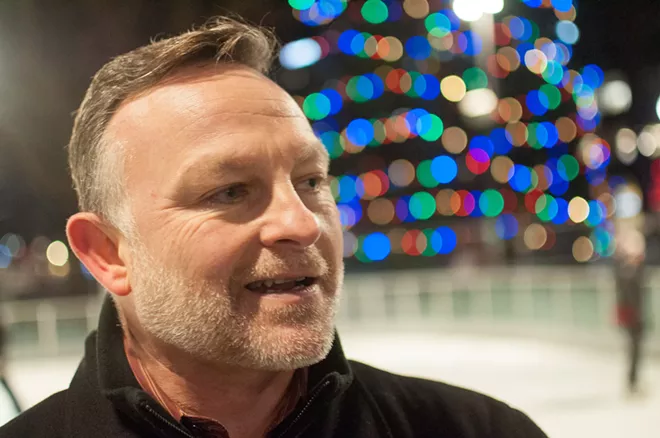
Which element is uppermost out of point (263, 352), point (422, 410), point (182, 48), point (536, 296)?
point (182, 48)

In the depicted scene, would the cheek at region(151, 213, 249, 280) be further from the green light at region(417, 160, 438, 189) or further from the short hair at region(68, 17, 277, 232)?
the green light at region(417, 160, 438, 189)

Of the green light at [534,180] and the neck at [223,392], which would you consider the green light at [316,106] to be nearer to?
the neck at [223,392]

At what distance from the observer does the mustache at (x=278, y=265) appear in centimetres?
80

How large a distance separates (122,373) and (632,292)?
14.1 feet

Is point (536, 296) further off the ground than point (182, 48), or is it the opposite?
point (182, 48)

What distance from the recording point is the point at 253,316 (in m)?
0.82

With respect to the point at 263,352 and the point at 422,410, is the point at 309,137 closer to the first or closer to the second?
the point at 263,352

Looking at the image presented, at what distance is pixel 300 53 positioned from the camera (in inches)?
60.6

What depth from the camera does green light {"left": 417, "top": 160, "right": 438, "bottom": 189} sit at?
18473 millimetres

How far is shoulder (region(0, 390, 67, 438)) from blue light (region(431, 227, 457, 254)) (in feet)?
34.3

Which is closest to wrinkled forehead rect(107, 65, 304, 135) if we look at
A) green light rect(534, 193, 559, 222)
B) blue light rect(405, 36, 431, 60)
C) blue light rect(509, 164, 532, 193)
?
blue light rect(405, 36, 431, 60)

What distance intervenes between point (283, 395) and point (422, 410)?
8.8 inches

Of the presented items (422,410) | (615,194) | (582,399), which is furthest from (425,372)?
(422,410)

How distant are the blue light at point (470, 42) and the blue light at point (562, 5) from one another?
0.68 m
